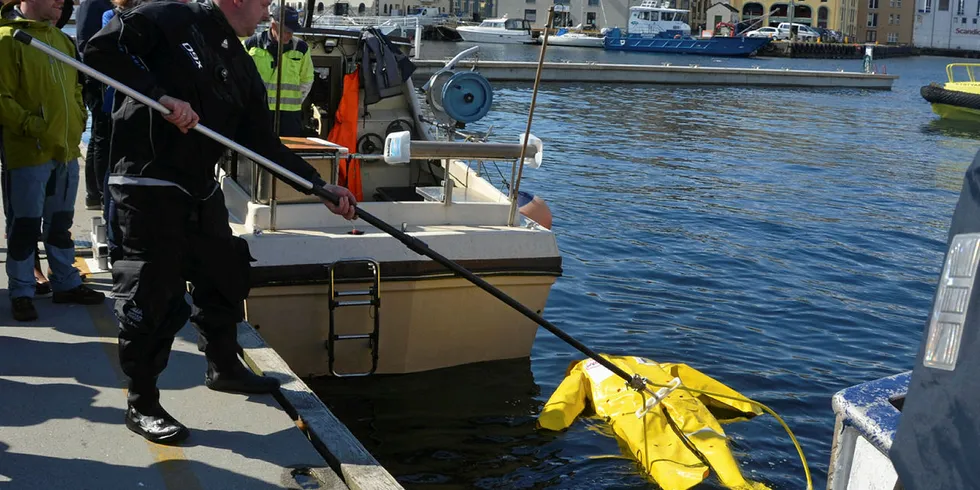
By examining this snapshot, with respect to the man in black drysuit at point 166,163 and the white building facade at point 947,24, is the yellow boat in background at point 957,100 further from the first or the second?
the white building facade at point 947,24

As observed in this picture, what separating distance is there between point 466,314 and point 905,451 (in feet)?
16.4

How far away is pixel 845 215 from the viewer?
14859 mm

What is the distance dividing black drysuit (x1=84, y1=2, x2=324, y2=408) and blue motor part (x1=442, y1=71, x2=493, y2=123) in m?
4.13

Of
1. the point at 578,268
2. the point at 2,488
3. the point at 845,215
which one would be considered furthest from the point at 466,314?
the point at 845,215

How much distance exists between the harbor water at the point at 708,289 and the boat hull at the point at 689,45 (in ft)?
150

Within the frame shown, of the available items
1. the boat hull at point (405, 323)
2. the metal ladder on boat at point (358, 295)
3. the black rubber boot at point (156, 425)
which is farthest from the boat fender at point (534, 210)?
the black rubber boot at point (156, 425)

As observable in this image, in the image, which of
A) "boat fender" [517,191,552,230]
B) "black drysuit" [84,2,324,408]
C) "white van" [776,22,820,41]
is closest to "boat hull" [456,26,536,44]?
"white van" [776,22,820,41]

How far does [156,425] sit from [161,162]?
1.06 m

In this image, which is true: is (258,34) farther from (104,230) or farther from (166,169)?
(166,169)

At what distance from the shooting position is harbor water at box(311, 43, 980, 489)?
643cm

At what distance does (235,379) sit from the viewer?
4.71 metres

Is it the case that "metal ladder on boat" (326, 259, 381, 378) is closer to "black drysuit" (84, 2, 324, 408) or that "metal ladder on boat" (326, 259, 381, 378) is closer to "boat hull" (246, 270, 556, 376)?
"boat hull" (246, 270, 556, 376)

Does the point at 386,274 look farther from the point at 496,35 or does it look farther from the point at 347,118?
the point at 496,35

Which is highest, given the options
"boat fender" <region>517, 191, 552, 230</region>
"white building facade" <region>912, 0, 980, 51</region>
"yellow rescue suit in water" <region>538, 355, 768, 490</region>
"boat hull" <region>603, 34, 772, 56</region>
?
"white building facade" <region>912, 0, 980, 51</region>
